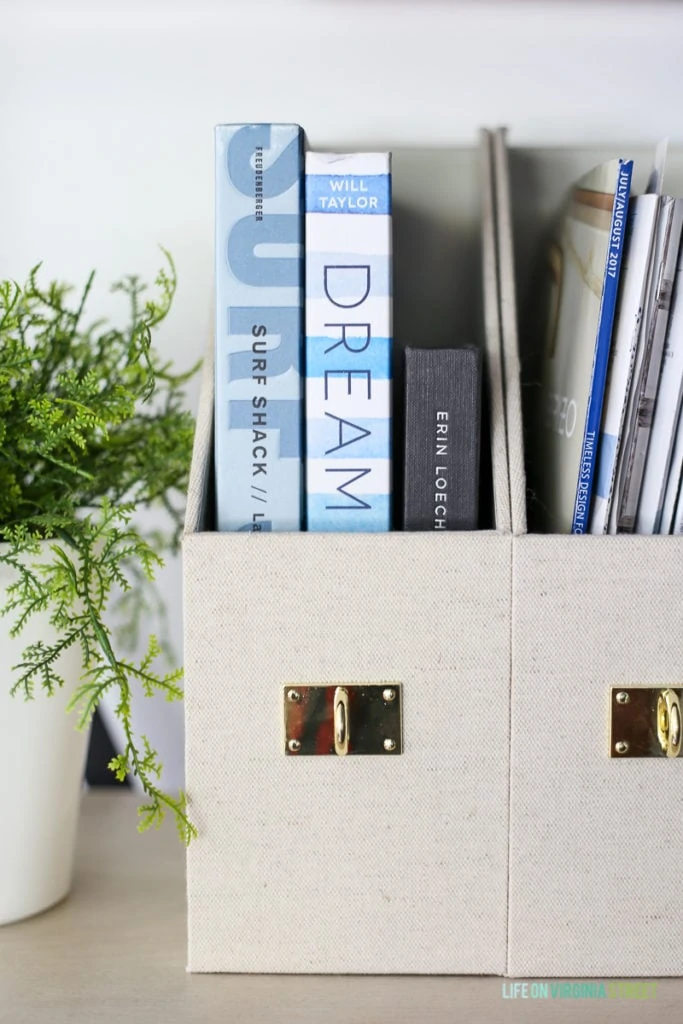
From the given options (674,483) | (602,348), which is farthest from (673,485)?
(602,348)

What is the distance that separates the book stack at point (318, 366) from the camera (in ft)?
2.03

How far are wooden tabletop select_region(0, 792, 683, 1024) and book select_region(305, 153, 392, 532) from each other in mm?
304

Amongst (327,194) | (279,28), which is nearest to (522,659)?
(327,194)

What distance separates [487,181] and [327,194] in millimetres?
248

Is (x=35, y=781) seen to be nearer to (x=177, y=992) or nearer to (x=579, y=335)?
(x=177, y=992)

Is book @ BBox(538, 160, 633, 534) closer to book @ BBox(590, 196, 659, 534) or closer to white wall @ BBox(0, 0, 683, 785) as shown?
book @ BBox(590, 196, 659, 534)

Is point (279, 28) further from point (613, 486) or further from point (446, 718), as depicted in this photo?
point (446, 718)

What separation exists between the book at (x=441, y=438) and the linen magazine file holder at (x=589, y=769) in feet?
0.11

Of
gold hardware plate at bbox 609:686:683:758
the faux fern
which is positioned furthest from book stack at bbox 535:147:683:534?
the faux fern

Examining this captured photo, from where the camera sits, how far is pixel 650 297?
63 cm

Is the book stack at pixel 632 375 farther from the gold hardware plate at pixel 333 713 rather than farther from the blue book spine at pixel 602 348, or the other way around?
the gold hardware plate at pixel 333 713

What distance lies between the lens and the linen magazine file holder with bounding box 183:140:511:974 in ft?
1.99

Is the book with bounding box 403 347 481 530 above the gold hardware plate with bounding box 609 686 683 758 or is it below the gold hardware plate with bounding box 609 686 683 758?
above

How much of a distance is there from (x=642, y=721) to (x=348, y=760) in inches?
7.6
